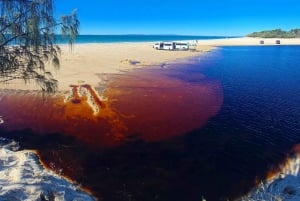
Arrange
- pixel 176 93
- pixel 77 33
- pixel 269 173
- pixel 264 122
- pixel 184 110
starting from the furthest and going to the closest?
pixel 176 93, pixel 184 110, pixel 264 122, pixel 269 173, pixel 77 33

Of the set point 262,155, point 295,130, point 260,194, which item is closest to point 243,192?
point 260,194

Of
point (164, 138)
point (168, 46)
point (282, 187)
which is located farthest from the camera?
point (168, 46)

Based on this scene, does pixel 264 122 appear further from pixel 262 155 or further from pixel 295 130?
pixel 262 155

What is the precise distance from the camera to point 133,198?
33.7 feet

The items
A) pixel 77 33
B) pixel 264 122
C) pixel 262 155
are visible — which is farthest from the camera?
pixel 264 122

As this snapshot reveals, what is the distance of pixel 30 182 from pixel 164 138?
7.09m

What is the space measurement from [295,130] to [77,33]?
41.6 feet

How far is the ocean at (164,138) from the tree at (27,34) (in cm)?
468

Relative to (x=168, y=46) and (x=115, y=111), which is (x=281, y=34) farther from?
(x=115, y=111)

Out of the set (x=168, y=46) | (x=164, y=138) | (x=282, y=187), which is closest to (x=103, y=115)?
(x=164, y=138)

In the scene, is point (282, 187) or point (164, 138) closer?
point (282, 187)

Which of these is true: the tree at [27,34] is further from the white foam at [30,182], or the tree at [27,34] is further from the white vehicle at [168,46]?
the white vehicle at [168,46]

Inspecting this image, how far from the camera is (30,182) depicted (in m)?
10.0

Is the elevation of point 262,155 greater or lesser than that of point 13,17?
lesser
